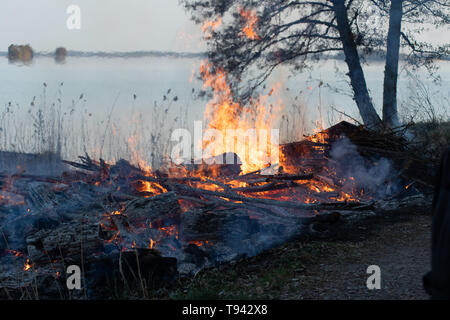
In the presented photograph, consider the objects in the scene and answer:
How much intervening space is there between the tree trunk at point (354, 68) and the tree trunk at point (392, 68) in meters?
0.48

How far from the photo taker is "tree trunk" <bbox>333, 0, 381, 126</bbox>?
1197cm

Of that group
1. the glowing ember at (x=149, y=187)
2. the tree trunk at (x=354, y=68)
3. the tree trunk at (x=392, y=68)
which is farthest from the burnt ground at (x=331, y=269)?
the tree trunk at (x=392, y=68)

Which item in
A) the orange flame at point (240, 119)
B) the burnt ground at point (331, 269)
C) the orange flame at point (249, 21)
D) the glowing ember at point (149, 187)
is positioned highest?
the orange flame at point (249, 21)

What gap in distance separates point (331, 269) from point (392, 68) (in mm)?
8173

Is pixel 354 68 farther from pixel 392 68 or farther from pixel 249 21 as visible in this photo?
pixel 249 21

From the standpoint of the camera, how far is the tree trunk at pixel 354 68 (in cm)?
1197

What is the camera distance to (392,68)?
12227 mm

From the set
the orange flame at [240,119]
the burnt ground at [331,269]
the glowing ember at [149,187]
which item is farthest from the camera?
the orange flame at [240,119]

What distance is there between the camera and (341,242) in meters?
6.64

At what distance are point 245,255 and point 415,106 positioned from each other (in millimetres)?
9254

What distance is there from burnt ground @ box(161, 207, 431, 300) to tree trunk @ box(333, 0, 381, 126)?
198 inches

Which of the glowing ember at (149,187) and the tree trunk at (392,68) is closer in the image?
the glowing ember at (149,187)

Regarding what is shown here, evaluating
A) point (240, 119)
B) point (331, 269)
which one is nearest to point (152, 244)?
point (331, 269)

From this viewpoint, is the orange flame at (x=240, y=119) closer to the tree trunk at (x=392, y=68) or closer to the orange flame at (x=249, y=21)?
the orange flame at (x=249, y=21)
